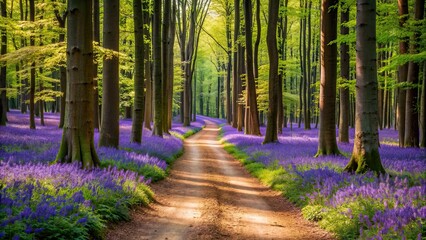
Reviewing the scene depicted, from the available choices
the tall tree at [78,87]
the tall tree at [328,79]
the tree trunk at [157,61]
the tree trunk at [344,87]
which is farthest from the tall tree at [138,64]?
the tree trunk at [344,87]

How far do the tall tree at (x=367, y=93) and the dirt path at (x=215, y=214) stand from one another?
7.65 feet

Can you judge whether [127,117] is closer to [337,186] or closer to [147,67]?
[147,67]

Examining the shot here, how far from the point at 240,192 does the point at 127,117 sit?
134 feet

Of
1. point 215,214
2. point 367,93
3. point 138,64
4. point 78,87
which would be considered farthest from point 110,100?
point 367,93

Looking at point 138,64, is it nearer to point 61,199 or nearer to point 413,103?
point 61,199

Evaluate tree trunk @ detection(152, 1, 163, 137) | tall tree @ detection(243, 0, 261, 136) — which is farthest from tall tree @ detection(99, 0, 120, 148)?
tall tree @ detection(243, 0, 261, 136)

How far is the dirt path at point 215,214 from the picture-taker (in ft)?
20.8

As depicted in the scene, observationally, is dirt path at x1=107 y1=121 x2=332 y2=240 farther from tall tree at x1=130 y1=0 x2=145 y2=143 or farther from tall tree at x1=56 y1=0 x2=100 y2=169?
tall tree at x1=130 y1=0 x2=145 y2=143

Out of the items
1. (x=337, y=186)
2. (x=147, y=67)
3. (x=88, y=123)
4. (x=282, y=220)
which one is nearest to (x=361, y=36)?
(x=337, y=186)

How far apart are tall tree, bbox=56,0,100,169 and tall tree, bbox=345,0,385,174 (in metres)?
6.81

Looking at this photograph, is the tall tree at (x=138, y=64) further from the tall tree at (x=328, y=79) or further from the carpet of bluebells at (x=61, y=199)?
the tall tree at (x=328, y=79)

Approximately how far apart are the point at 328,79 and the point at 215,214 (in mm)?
7927

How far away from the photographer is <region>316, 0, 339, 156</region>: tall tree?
13219 millimetres

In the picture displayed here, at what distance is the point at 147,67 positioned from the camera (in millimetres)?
29469
